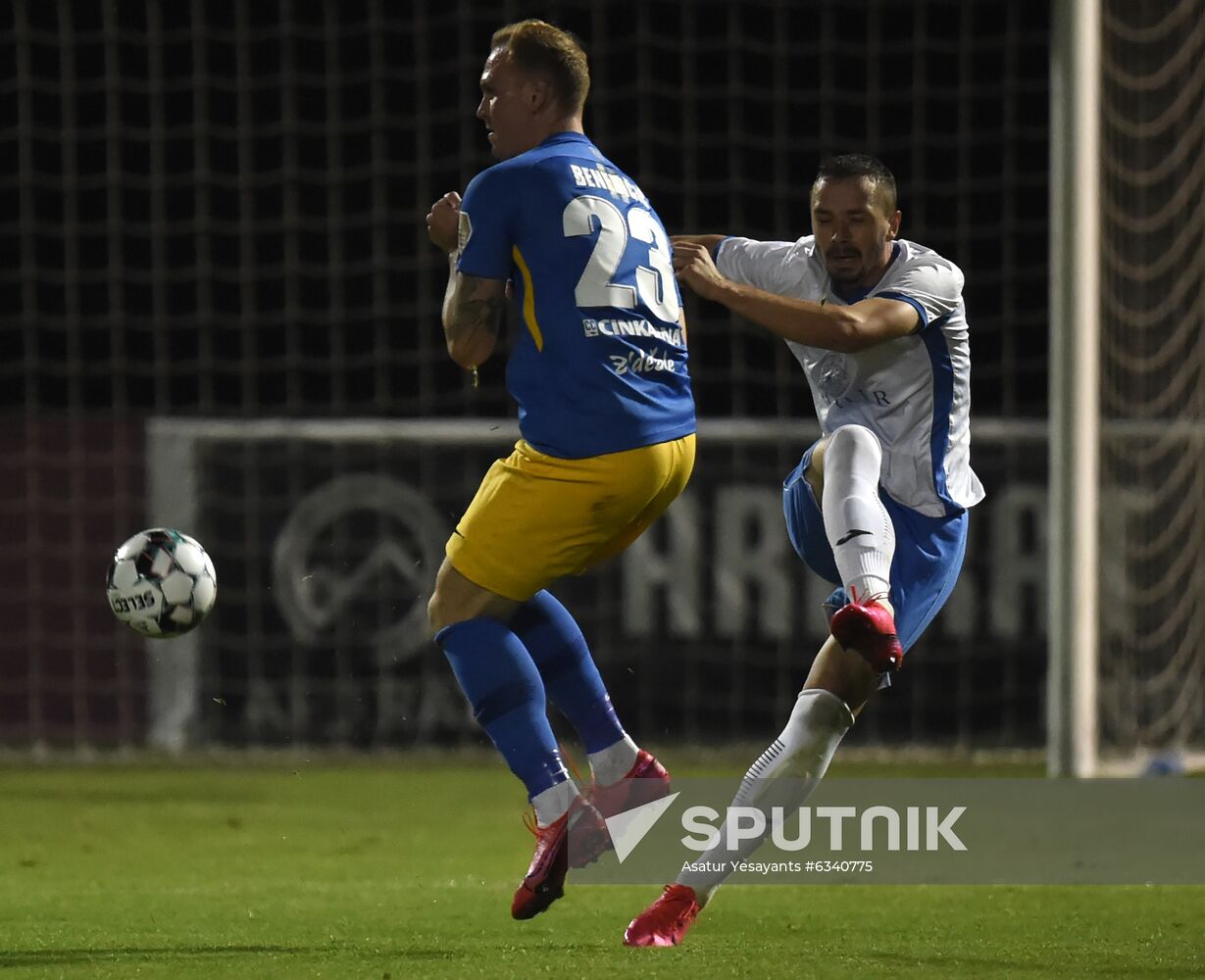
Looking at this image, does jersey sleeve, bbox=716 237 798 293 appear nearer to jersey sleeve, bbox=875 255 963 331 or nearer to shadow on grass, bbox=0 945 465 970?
jersey sleeve, bbox=875 255 963 331

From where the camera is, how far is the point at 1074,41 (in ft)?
23.9

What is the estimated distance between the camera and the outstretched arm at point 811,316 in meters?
4.09

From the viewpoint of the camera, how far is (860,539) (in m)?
4.09

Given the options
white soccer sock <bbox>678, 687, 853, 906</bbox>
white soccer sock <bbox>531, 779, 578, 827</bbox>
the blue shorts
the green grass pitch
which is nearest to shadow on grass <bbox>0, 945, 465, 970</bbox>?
the green grass pitch

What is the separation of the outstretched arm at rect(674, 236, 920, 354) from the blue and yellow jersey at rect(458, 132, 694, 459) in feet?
0.47

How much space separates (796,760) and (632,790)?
35cm

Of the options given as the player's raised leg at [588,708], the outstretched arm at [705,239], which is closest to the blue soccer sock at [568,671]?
the player's raised leg at [588,708]

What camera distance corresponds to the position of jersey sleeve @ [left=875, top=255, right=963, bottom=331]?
166 inches

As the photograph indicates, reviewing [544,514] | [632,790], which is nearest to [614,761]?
[632,790]

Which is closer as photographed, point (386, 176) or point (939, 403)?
point (939, 403)

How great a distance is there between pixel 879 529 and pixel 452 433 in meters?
4.62

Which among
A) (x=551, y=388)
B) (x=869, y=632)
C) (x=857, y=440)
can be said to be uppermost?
(x=551, y=388)

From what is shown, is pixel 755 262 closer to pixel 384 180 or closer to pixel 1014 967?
pixel 1014 967

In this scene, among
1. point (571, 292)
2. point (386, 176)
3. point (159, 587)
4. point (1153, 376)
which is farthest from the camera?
point (386, 176)
